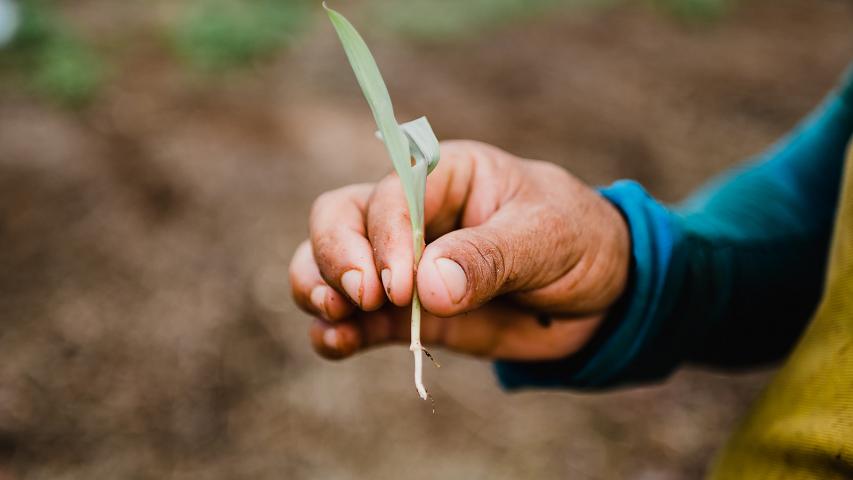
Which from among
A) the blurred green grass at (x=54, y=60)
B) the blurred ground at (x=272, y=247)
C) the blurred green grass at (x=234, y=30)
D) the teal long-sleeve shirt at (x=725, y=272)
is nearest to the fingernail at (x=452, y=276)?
the teal long-sleeve shirt at (x=725, y=272)

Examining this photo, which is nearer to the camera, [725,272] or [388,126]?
[388,126]

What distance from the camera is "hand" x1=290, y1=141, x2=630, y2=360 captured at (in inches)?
26.9

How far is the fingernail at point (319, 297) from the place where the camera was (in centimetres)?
82

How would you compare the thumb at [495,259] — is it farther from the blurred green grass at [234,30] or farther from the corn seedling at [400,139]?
the blurred green grass at [234,30]

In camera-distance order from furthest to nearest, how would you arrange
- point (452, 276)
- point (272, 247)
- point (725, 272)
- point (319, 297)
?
1. point (272, 247)
2. point (725, 272)
3. point (319, 297)
4. point (452, 276)

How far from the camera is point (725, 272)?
1014 mm

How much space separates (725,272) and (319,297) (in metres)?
0.62

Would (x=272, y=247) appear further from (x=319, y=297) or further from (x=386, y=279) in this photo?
(x=386, y=279)

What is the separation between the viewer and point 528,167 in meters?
0.91

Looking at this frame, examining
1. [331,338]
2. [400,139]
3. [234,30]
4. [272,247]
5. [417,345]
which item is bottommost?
[272,247]

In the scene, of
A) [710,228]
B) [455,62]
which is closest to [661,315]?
[710,228]

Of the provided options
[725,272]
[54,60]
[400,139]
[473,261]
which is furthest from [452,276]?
[54,60]

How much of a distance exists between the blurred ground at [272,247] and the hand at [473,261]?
0.92 meters

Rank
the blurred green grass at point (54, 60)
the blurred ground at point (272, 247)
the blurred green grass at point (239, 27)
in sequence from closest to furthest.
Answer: the blurred ground at point (272, 247), the blurred green grass at point (54, 60), the blurred green grass at point (239, 27)
